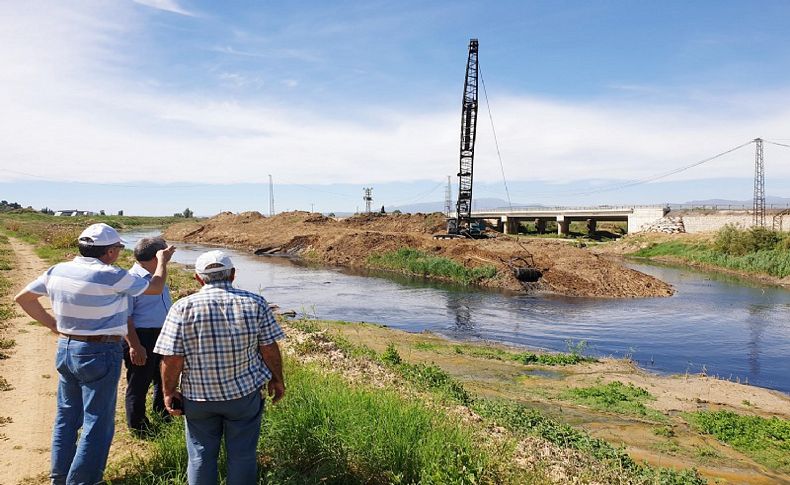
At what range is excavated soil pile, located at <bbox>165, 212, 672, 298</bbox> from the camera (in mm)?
23031

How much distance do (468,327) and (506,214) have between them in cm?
4889

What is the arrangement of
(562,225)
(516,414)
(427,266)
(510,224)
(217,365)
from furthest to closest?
(510,224), (562,225), (427,266), (516,414), (217,365)

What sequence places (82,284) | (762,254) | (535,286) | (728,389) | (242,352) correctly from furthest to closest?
1. (762,254)
2. (535,286)
3. (728,389)
4. (82,284)
5. (242,352)

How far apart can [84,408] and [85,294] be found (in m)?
0.85

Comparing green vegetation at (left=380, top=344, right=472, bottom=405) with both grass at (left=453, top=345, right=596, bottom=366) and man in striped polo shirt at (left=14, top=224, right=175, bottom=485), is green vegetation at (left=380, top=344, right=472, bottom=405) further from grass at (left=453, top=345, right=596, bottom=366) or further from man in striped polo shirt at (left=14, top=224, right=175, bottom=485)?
man in striped polo shirt at (left=14, top=224, right=175, bottom=485)

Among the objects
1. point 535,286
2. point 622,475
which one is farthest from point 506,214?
point 622,475

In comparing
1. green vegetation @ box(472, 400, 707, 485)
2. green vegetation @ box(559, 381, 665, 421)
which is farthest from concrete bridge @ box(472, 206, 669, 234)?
green vegetation @ box(472, 400, 707, 485)

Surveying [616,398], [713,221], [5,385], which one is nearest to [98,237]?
[5,385]

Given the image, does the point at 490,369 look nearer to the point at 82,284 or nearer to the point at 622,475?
the point at 622,475

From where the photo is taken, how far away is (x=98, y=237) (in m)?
3.86

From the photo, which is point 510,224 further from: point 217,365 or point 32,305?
point 217,365

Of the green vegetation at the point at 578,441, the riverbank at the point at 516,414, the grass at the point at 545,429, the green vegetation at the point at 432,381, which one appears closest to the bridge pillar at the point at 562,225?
the riverbank at the point at 516,414

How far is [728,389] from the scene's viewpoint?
9.59 meters

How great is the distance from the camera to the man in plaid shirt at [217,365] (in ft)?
10.6
